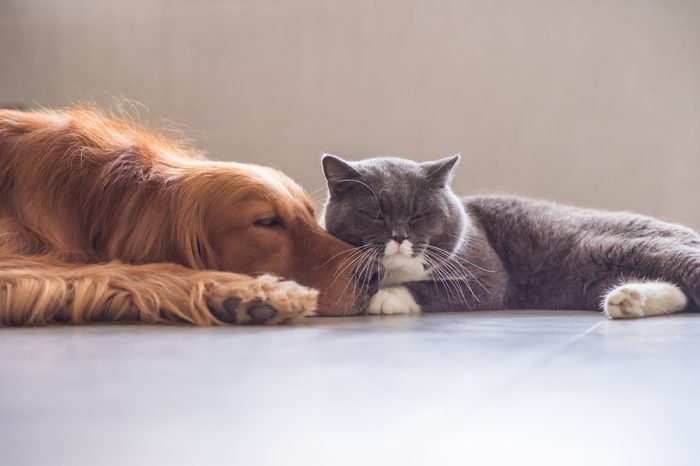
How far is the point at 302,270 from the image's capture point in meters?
1.77

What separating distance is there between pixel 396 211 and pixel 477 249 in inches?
12.0

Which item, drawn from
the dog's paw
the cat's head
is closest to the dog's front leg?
the dog's paw

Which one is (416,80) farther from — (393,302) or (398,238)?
(393,302)

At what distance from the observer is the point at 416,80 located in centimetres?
346

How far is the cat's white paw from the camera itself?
1.90m

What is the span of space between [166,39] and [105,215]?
204 centimetres

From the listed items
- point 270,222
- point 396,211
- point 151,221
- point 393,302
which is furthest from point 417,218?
point 151,221

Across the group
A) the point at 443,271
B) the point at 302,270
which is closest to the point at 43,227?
the point at 302,270

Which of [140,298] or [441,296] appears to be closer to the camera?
[140,298]

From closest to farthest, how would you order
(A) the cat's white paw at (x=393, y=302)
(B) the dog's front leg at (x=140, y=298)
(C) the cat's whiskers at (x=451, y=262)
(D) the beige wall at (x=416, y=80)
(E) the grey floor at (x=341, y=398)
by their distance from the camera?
(E) the grey floor at (x=341, y=398)
(B) the dog's front leg at (x=140, y=298)
(A) the cat's white paw at (x=393, y=302)
(C) the cat's whiskers at (x=451, y=262)
(D) the beige wall at (x=416, y=80)

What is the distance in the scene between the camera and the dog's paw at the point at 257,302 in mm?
1579

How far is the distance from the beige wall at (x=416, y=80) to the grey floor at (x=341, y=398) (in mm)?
2019

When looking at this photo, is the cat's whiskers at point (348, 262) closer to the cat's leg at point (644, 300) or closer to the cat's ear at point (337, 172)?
the cat's ear at point (337, 172)

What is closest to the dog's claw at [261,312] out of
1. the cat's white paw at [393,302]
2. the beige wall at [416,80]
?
the cat's white paw at [393,302]
